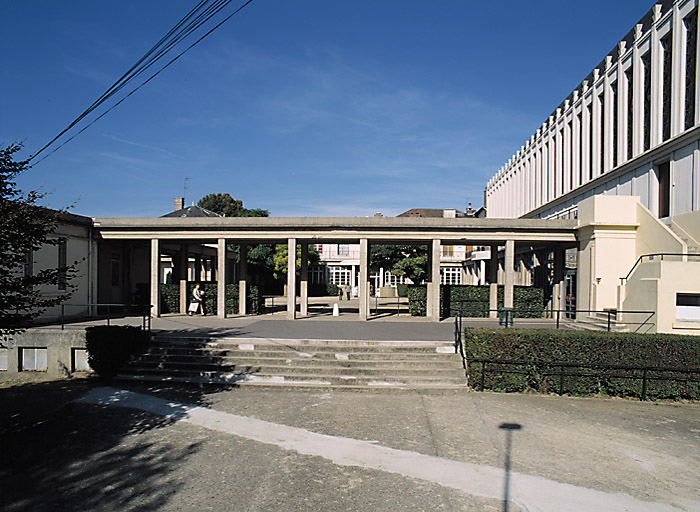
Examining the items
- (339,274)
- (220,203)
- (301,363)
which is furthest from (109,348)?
(220,203)

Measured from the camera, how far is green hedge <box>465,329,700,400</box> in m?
10.7

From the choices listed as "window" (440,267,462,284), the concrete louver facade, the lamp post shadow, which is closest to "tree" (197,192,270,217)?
"window" (440,267,462,284)

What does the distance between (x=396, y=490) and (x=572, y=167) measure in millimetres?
28344

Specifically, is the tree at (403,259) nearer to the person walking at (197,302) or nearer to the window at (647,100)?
the window at (647,100)

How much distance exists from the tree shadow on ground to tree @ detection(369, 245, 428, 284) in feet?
101

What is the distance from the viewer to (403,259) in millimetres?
40844

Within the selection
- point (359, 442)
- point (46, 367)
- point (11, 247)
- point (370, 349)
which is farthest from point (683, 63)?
point (46, 367)

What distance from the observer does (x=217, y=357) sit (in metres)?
12.3

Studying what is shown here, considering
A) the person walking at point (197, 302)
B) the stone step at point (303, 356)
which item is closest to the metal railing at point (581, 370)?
the stone step at point (303, 356)

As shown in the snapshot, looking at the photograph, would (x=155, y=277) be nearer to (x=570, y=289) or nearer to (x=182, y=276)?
(x=182, y=276)

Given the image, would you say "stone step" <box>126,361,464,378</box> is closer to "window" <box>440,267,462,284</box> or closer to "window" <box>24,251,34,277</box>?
"window" <box>24,251,34,277</box>

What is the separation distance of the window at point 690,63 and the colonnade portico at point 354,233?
5.79 metres

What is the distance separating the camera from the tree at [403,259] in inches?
1569

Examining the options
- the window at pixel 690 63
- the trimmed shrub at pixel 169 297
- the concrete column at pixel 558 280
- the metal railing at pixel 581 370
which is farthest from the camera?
the concrete column at pixel 558 280
